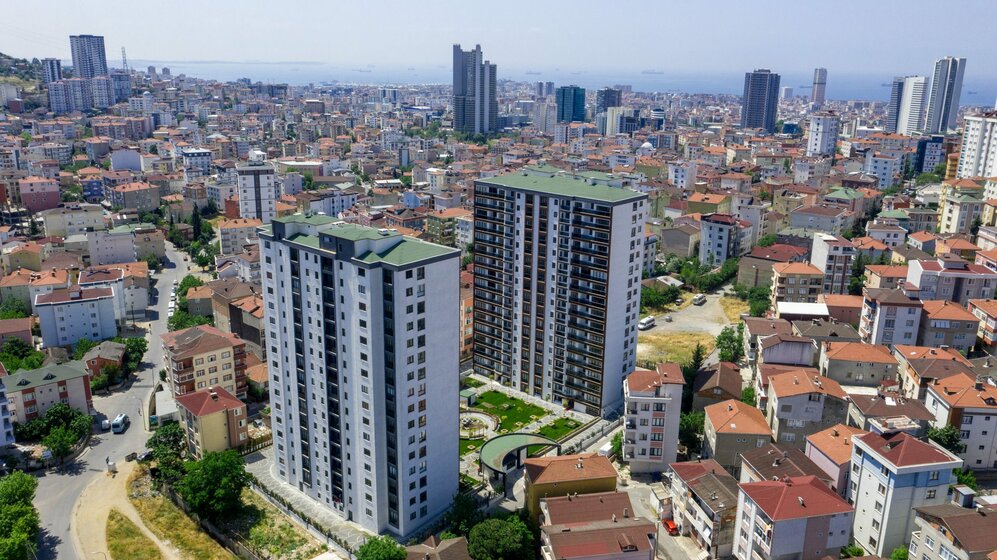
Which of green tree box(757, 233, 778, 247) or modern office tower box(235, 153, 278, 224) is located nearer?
green tree box(757, 233, 778, 247)

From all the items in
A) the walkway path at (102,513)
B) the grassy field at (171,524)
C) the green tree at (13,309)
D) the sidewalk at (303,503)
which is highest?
the green tree at (13,309)

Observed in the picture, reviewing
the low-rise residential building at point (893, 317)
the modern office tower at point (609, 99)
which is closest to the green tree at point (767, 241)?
the low-rise residential building at point (893, 317)

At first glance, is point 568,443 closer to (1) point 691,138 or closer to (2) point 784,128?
(1) point 691,138

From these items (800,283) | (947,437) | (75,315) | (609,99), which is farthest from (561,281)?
(609,99)

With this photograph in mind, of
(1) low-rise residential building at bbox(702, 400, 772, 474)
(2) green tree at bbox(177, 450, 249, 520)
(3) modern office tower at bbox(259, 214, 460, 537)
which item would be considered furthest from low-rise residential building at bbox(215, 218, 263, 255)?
(1) low-rise residential building at bbox(702, 400, 772, 474)

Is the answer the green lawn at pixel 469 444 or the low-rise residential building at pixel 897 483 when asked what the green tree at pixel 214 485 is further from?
the low-rise residential building at pixel 897 483

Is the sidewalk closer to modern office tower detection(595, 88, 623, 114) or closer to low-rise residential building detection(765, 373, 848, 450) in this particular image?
low-rise residential building detection(765, 373, 848, 450)
